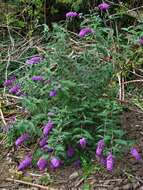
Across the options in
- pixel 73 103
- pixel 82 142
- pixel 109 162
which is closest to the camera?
pixel 109 162

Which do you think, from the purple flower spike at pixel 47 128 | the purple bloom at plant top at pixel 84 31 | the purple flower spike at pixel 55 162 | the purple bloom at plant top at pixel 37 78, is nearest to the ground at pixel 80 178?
the purple flower spike at pixel 55 162

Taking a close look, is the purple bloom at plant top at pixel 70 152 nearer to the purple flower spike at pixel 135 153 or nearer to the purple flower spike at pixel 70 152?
the purple flower spike at pixel 70 152

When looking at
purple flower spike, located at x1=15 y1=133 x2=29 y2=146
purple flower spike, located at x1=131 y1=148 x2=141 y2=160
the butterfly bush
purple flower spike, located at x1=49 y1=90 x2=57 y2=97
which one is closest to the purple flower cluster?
purple flower spike, located at x1=131 y1=148 x2=141 y2=160

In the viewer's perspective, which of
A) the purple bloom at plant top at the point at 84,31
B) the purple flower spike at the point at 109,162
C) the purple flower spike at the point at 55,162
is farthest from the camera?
the purple bloom at plant top at the point at 84,31

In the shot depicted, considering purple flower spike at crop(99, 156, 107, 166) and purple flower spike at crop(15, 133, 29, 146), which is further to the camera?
purple flower spike at crop(15, 133, 29, 146)

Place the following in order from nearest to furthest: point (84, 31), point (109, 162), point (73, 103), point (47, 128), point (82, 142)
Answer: point (109, 162) < point (82, 142) < point (47, 128) < point (73, 103) < point (84, 31)

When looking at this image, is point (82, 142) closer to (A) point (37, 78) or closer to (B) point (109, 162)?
(B) point (109, 162)

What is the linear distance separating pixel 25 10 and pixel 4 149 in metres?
2.57

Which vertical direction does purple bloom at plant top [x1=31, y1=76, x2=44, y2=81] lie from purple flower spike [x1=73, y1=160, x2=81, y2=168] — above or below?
above

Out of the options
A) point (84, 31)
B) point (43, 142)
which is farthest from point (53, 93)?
point (84, 31)

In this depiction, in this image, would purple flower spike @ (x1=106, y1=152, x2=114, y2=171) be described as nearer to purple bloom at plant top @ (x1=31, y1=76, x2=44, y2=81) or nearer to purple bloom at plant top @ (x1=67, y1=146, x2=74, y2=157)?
purple bloom at plant top @ (x1=67, y1=146, x2=74, y2=157)

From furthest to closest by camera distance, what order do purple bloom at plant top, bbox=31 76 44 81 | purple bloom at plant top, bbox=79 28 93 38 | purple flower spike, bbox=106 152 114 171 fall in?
purple bloom at plant top, bbox=79 28 93 38, purple bloom at plant top, bbox=31 76 44 81, purple flower spike, bbox=106 152 114 171

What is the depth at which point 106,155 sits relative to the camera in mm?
3682

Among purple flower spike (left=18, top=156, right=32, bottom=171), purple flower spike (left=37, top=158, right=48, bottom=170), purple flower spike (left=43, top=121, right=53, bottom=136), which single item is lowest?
purple flower spike (left=18, top=156, right=32, bottom=171)
